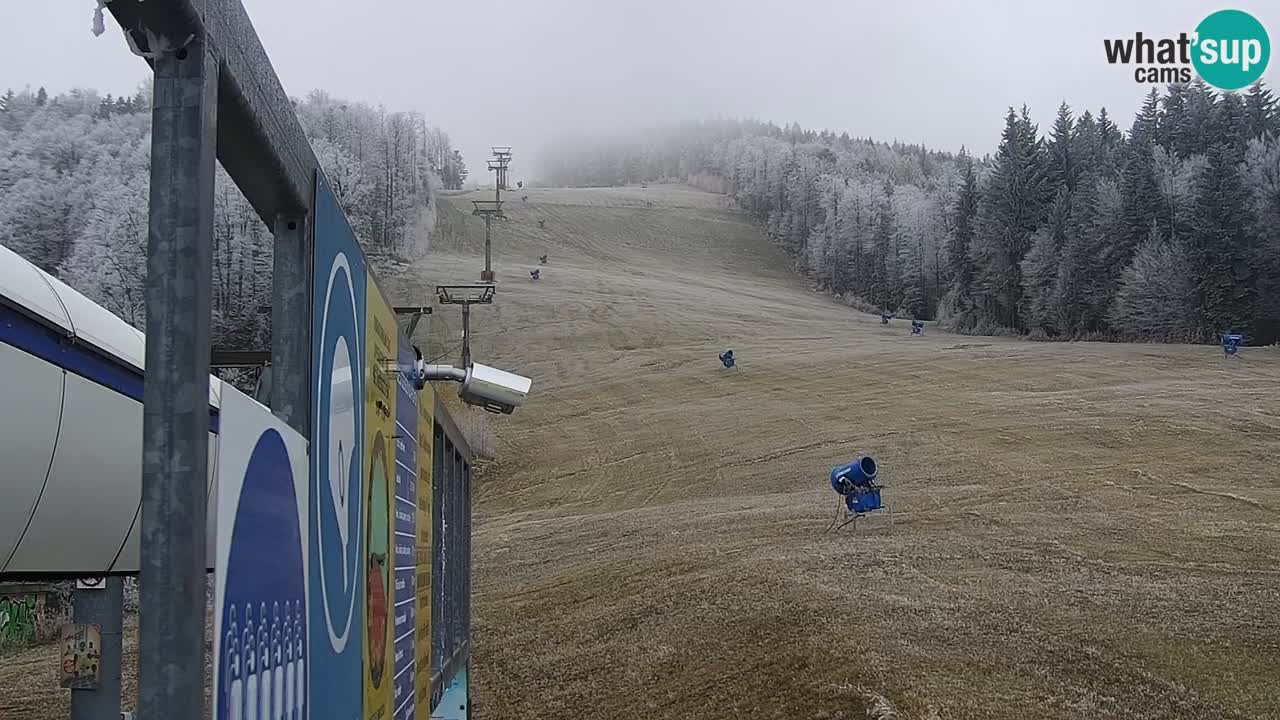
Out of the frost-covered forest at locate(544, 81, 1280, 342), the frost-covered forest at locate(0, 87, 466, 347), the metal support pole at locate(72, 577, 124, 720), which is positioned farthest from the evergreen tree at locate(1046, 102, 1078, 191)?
the metal support pole at locate(72, 577, 124, 720)

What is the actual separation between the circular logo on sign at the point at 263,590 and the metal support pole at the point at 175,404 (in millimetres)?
72

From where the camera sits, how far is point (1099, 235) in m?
57.7

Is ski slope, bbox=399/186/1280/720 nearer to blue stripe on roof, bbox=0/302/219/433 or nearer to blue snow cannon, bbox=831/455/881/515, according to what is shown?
blue snow cannon, bbox=831/455/881/515

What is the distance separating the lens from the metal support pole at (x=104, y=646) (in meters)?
7.58

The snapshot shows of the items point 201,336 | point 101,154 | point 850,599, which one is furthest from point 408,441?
point 101,154

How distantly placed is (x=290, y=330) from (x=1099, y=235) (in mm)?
60319

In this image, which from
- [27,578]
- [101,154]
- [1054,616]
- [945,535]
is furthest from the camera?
[101,154]

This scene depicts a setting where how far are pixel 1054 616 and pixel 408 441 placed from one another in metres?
12.0

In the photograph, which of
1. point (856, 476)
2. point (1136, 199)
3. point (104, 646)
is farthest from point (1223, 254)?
point (104, 646)

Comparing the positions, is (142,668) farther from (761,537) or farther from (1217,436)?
(1217,436)

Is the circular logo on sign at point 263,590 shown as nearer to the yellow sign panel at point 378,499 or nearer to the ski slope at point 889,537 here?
the yellow sign panel at point 378,499

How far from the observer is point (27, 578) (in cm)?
577

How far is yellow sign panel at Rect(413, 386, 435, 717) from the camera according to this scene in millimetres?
4293

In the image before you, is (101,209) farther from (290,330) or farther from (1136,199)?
(1136,199)
